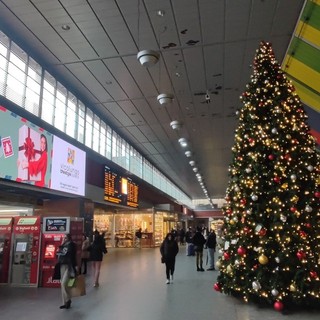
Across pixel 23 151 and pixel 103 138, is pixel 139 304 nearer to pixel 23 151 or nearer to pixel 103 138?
Result: pixel 23 151

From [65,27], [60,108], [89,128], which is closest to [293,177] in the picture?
[65,27]

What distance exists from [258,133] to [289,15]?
367 cm

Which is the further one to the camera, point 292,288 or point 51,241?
point 51,241

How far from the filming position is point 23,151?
29.7 feet

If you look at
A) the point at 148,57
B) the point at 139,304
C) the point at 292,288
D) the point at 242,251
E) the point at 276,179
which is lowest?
the point at 139,304

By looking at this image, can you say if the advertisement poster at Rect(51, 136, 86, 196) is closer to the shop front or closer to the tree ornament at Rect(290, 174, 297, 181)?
the tree ornament at Rect(290, 174, 297, 181)

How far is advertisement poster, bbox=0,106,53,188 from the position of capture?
27.2 feet

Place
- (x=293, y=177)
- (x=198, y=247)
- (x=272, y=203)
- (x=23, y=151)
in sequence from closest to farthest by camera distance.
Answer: (x=293, y=177)
(x=272, y=203)
(x=23, y=151)
(x=198, y=247)

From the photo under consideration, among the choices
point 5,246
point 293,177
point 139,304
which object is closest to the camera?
point 293,177

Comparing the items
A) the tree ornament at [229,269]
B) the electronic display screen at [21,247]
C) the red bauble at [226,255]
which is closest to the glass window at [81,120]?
the electronic display screen at [21,247]

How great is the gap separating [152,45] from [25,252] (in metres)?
6.69

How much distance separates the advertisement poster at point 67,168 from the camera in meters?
10.8

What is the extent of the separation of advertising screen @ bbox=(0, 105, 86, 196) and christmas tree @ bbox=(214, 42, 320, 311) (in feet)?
18.0

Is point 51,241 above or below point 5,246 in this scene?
above
